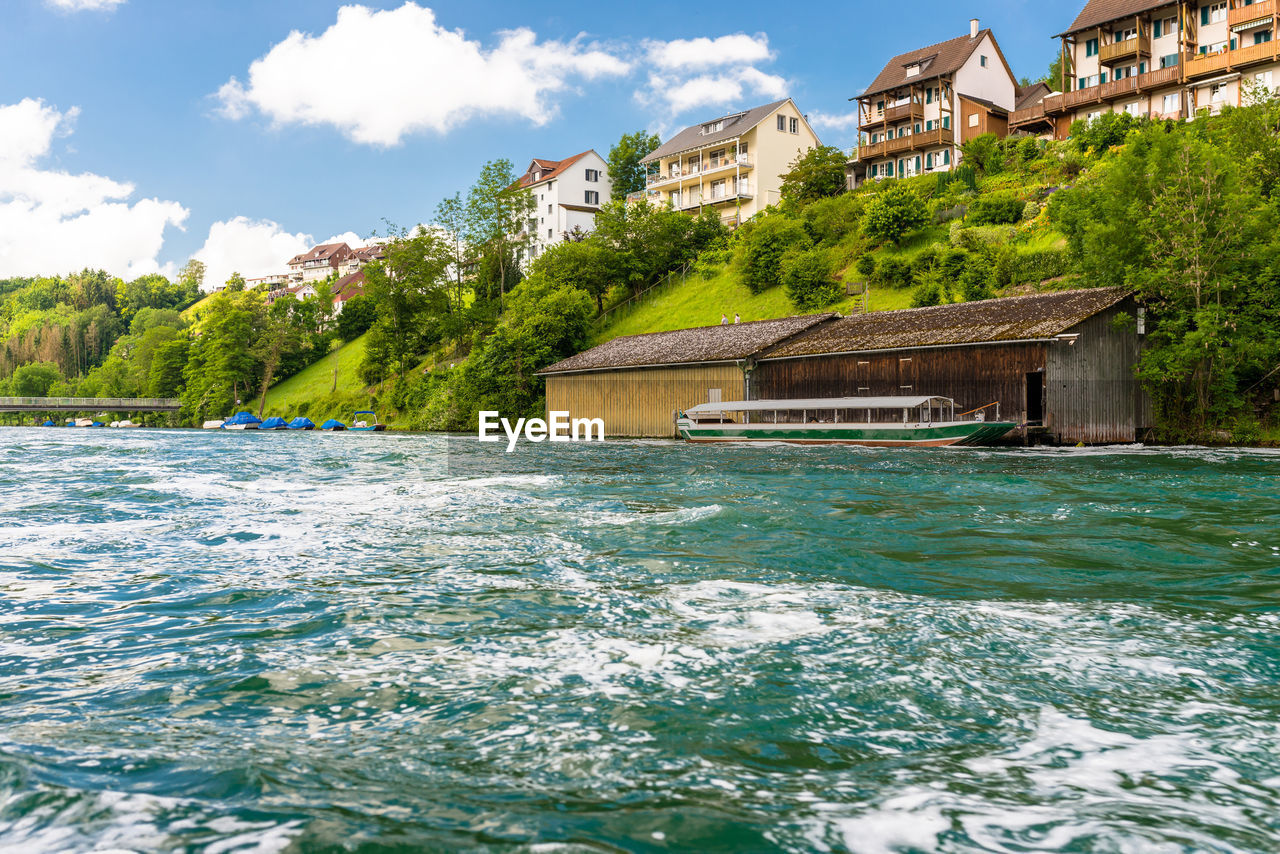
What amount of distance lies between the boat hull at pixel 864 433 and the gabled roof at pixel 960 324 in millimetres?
2884

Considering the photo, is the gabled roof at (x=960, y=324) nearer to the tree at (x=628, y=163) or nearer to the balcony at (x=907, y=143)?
the balcony at (x=907, y=143)

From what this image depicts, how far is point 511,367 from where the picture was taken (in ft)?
158

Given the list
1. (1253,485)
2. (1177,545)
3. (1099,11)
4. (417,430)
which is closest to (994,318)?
(1253,485)

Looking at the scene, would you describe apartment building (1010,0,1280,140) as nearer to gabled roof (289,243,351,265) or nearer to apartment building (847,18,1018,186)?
apartment building (847,18,1018,186)

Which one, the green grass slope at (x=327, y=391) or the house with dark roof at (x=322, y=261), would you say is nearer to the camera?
the green grass slope at (x=327, y=391)

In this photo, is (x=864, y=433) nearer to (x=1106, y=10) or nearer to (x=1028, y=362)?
(x=1028, y=362)

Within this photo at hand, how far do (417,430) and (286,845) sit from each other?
5413cm

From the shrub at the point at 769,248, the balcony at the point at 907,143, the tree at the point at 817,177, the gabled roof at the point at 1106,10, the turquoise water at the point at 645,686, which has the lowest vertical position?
the turquoise water at the point at 645,686

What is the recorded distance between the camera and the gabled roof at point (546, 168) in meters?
75.6

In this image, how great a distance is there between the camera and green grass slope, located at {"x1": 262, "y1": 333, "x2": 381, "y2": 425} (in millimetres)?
67750

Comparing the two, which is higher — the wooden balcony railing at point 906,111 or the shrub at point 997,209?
the wooden balcony railing at point 906,111

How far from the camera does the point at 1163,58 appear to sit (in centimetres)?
4359

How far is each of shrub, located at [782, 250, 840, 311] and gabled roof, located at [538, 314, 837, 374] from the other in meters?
6.79

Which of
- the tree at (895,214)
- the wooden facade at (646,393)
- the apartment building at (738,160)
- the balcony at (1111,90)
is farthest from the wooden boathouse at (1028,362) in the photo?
the apartment building at (738,160)
